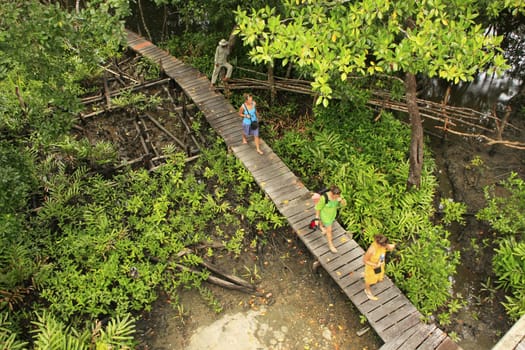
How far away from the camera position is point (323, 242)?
28.1ft

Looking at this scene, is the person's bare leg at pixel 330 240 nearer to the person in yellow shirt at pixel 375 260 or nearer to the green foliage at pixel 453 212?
the person in yellow shirt at pixel 375 260

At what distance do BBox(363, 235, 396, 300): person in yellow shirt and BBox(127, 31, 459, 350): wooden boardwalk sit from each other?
0.34 m

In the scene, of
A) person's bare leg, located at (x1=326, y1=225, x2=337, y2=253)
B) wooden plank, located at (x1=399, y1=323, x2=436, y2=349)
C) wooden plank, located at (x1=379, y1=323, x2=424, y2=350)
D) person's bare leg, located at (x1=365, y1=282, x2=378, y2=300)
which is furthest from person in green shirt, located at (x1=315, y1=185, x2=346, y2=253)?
wooden plank, located at (x1=399, y1=323, x2=436, y2=349)

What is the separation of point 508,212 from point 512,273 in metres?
1.82

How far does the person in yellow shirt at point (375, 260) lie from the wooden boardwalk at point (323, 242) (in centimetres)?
34

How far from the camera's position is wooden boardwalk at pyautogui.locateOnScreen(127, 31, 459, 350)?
717 cm

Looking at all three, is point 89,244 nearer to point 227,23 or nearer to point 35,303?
point 35,303

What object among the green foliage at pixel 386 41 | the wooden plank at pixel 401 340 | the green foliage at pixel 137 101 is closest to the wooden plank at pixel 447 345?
the wooden plank at pixel 401 340

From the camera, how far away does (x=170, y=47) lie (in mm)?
16031

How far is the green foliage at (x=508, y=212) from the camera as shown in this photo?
8.98m

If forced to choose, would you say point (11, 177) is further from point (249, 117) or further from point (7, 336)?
point (249, 117)

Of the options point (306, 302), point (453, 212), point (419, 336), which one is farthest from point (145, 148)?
point (453, 212)

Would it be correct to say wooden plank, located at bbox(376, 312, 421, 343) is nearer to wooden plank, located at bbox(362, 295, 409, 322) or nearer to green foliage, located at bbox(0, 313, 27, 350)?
wooden plank, located at bbox(362, 295, 409, 322)

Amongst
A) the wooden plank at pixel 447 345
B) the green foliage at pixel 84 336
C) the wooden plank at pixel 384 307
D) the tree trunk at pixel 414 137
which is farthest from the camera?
the tree trunk at pixel 414 137
